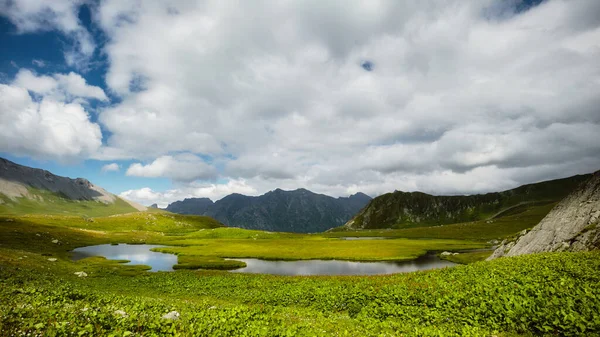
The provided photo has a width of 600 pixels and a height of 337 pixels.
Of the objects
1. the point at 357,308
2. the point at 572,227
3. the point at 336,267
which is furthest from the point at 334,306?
the point at 336,267

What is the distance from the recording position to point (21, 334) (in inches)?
434

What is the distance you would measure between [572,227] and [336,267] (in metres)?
48.6

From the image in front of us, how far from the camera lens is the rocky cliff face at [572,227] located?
37.6 metres

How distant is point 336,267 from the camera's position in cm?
7506

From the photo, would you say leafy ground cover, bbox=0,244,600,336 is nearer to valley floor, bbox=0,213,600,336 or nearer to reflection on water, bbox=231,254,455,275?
valley floor, bbox=0,213,600,336

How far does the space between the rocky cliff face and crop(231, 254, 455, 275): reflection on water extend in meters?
25.6

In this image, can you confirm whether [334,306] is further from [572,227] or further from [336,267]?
[336,267]

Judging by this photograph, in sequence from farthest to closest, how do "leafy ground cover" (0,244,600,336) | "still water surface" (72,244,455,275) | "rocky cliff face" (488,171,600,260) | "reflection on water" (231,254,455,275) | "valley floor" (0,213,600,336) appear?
"still water surface" (72,244,455,275), "reflection on water" (231,254,455,275), "rocky cliff face" (488,171,600,260), "valley floor" (0,213,600,336), "leafy ground cover" (0,244,600,336)

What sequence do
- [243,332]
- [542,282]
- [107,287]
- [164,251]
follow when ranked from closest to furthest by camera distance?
[243,332], [542,282], [107,287], [164,251]

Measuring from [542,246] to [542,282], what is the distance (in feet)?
93.0

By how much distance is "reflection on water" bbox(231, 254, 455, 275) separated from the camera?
68.7 meters

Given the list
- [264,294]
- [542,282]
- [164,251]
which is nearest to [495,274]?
[542,282]

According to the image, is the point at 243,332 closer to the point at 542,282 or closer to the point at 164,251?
the point at 542,282

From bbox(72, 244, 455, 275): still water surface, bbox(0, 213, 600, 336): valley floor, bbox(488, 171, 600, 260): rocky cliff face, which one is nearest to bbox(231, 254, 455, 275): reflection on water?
bbox(72, 244, 455, 275): still water surface
